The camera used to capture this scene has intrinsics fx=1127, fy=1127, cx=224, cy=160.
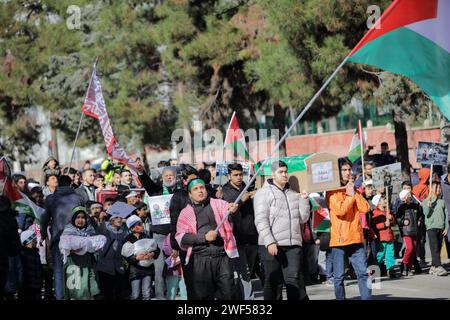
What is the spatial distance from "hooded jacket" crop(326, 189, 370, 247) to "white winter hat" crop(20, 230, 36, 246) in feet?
→ 12.9

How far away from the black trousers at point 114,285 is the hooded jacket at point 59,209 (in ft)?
2.56

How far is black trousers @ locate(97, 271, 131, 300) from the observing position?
1399cm

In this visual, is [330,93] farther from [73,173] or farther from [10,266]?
[10,266]

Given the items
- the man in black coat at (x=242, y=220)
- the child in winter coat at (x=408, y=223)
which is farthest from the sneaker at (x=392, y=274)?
the man in black coat at (x=242, y=220)

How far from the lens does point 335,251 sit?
13320 mm

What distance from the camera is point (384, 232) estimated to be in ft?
56.7

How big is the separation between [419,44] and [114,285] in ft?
16.4

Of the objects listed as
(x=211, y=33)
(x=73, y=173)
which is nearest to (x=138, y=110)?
(x=211, y=33)

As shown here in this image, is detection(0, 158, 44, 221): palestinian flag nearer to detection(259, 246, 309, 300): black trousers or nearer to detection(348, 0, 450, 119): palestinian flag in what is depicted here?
detection(259, 246, 309, 300): black trousers

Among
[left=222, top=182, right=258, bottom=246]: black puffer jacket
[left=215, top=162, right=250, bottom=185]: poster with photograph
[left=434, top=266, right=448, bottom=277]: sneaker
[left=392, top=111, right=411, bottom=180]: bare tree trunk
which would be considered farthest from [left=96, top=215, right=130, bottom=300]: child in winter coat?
[left=392, top=111, right=411, bottom=180]: bare tree trunk

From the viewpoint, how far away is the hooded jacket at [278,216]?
12117 mm

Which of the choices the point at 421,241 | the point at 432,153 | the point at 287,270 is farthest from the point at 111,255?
the point at 432,153

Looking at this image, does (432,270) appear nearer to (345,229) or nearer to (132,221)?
(345,229)

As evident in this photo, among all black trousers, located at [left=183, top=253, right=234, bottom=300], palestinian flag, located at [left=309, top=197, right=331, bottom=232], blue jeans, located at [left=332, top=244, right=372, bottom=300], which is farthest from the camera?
palestinian flag, located at [left=309, top=197, right=331, bottom=232]
